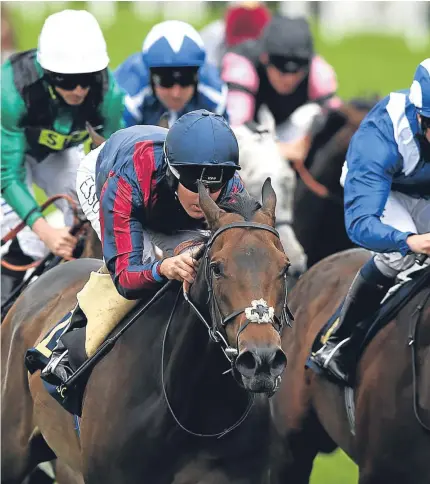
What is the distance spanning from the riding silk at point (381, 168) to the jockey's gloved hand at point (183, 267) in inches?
50.6

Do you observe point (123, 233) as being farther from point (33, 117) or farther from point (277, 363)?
point (33, 117)

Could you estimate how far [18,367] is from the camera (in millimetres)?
6793

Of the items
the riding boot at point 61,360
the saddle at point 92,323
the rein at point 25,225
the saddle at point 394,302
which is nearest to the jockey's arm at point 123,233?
the saddle at point 92,323

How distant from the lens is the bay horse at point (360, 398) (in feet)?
20.8

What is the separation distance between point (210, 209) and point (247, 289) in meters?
0.39

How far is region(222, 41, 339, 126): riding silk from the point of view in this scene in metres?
10.3

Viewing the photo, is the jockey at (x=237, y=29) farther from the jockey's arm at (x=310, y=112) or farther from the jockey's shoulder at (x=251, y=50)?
the jockey's shoulder at (x=251, y=50)

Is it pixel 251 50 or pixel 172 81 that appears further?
pixel 251 50

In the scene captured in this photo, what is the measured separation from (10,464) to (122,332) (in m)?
1.33

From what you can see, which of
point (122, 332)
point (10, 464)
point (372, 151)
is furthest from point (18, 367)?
point (372, 151)

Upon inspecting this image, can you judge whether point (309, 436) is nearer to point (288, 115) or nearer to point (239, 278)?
point (239, 278)

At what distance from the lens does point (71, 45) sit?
7418 mm

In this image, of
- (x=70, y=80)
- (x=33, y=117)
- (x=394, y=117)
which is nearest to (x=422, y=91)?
(x=394, y=117)

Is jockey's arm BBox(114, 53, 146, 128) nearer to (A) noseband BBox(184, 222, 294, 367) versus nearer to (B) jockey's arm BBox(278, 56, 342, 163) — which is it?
(B) jockey's arm BBox(278, 56, 342, 163)
